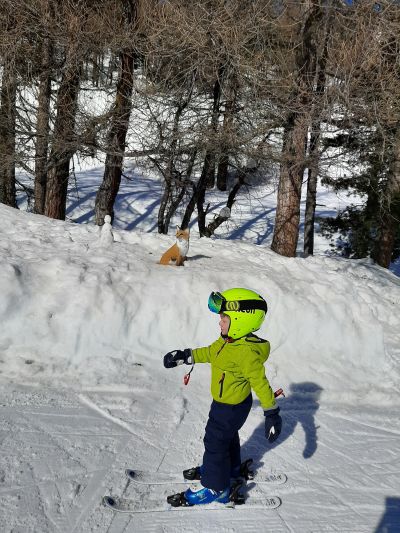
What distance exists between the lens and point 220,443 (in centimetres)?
324

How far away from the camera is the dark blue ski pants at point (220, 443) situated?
323cm

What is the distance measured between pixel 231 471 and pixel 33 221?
5603 mm

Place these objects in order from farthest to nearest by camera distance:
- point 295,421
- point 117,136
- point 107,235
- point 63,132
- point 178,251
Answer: point 117,136 < point 63,132 < point 107,235 < point 178,251 < point 295,421

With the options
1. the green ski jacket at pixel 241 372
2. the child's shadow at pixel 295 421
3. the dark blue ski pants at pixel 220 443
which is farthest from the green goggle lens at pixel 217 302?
the child's shadow at pixel 295 421

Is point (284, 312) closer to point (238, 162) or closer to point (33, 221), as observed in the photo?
point (33, 221)

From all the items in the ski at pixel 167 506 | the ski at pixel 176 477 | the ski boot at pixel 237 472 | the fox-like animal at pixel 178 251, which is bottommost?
the ski at pixel 167 506

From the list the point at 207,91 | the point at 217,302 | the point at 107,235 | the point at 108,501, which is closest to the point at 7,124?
the point at 207,91

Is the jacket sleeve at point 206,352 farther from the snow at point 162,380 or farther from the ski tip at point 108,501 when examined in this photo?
the ski tip at point 108,501

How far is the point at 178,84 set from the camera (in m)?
10.7

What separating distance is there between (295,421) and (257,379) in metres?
1.81

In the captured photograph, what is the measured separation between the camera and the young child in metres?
3.21

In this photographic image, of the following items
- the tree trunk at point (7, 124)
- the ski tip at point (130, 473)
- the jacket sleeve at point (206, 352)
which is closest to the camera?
the jacket sleeve at point (206, 352)

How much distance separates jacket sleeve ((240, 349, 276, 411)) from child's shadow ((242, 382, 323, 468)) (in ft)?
3.27

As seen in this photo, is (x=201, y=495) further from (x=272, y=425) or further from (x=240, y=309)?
(x=240, y=309)
